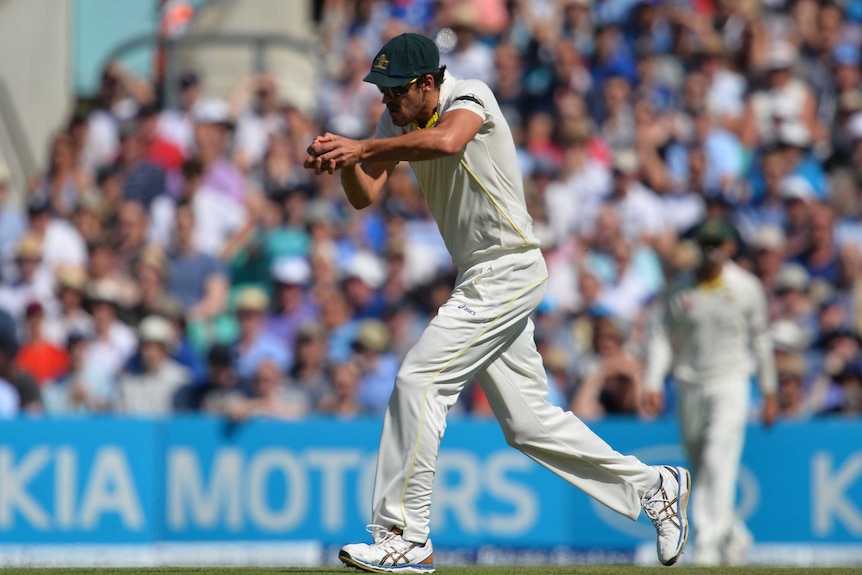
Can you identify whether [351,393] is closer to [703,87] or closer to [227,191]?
[227,191]

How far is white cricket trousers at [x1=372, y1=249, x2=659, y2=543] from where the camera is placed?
6.69 m

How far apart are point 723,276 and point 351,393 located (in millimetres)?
3005

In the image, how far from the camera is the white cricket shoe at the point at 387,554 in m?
6.62

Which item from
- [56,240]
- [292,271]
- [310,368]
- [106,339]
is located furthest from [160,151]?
[310,368]

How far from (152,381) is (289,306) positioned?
4.35ft

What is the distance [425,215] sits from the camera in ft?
45.8

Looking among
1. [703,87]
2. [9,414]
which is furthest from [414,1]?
[9,414]

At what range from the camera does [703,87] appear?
15.3 m

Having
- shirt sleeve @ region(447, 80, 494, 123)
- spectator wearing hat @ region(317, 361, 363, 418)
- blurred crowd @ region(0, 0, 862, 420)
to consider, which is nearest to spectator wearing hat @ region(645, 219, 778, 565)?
blurred crowd @ region(0, 0, 862, 420)

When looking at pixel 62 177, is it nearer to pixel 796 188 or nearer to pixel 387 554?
pixel 796 188

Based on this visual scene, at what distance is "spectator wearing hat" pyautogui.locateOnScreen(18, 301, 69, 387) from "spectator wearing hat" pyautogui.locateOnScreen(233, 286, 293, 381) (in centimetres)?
140

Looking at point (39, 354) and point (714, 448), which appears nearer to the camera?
point (714, 448)

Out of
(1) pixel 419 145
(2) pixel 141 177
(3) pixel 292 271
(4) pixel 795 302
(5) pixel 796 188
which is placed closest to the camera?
(1) pixel 419 145

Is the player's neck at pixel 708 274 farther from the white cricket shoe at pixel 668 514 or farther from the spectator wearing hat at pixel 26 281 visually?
the spectator wearing hat at pixel 26 281
